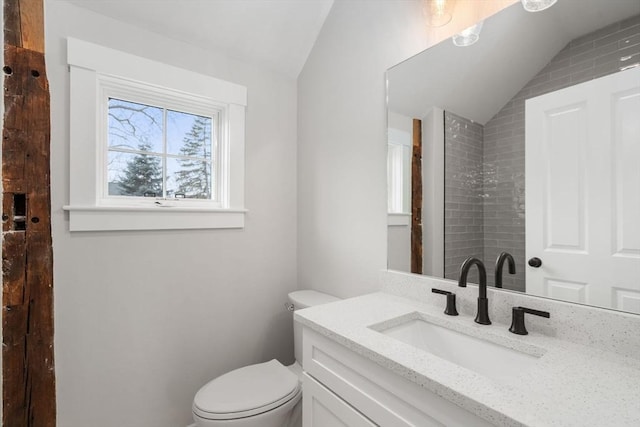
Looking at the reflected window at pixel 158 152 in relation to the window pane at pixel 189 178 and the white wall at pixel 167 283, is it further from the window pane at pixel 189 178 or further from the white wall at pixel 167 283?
the white wall at pixel 167 283

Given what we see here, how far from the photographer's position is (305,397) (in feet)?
3.56

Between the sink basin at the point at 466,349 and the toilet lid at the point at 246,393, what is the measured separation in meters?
0.67

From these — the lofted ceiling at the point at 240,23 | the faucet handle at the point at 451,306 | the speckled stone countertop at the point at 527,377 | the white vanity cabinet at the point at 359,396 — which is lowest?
the white vanity cabinet at the point at 359,396

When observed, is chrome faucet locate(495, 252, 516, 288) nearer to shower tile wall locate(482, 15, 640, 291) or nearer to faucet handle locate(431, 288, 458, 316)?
shower tile wall locate(482, 15, 640, 291)

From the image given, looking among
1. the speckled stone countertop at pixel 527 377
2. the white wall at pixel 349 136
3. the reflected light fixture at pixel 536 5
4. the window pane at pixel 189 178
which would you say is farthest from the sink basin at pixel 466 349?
the window pane at pixel 189 178

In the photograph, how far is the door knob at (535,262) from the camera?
3.13 ft

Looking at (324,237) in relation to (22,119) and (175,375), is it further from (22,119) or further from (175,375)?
(22,119)

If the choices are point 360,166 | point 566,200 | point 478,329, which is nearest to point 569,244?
point 566,200

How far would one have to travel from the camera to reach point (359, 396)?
0.86m

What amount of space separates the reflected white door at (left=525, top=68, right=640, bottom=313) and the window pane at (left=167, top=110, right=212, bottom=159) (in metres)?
1.63

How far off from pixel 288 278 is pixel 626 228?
1.68 metres

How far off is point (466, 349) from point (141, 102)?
1881mm

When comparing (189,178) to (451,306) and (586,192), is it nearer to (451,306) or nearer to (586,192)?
(451,306)

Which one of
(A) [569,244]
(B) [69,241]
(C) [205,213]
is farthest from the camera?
(C) [205,213]
